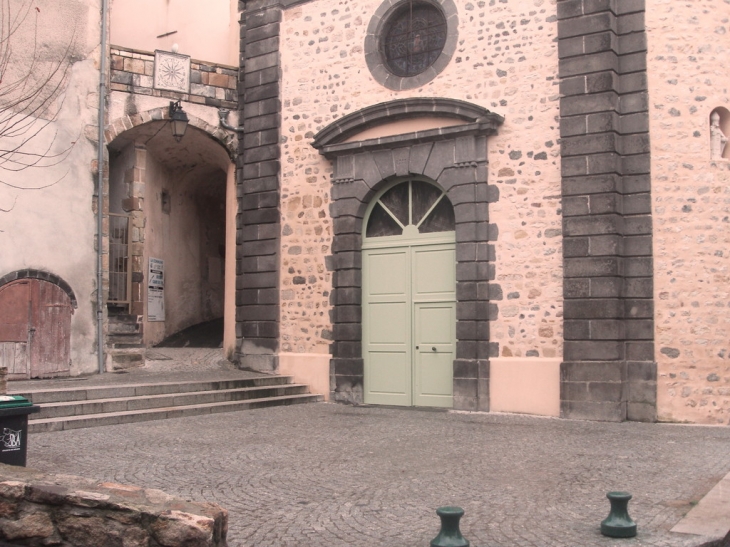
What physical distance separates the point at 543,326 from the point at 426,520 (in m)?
5.33

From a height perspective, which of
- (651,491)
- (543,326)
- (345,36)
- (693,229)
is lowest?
(651,491)

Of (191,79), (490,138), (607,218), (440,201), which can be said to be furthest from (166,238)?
(607,218)

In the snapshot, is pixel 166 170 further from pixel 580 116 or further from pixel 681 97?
pixel 681 97

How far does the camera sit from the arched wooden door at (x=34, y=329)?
1079cm

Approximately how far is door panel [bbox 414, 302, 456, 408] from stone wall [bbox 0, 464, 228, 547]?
684 centimetres

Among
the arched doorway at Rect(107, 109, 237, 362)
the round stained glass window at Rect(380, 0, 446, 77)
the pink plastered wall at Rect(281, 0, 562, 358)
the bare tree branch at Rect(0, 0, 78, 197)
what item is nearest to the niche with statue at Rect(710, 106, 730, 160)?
the pink plastered wall at Rect(281, 0, 562, 358)

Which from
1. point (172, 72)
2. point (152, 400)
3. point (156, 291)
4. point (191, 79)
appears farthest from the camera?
point (156, 291)

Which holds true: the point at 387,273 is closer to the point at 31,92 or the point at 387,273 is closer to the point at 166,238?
the point at 166,238

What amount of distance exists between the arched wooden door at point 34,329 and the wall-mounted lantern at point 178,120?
9.21ft

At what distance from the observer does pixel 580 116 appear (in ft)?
32.0

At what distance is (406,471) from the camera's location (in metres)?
6.37

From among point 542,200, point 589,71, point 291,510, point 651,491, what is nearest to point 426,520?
point 291,510

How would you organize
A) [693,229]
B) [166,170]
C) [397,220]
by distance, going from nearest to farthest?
[693,229] → [397,220] → [166,170]

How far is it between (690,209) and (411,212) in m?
3.50
